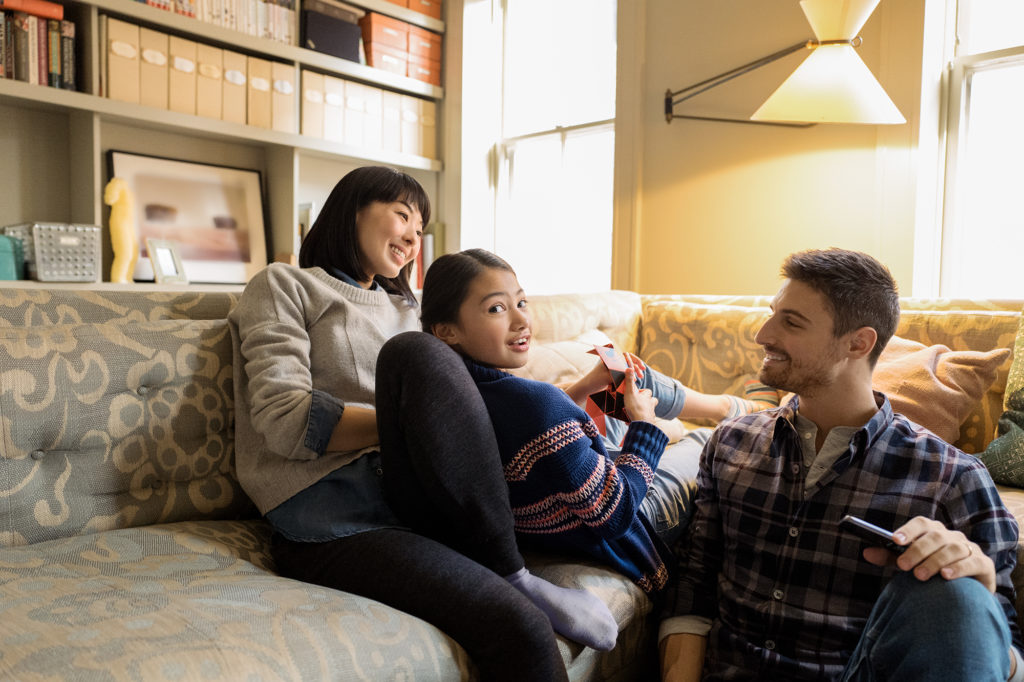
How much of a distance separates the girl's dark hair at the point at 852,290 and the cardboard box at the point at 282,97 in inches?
102

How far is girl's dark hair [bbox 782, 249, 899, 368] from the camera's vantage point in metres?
1.27

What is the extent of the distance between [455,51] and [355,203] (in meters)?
2.58

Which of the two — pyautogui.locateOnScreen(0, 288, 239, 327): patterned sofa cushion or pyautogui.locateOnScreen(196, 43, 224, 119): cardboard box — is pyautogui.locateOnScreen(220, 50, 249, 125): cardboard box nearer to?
pyautogui.locateOnScreen(196, 43, 224, 119): cardboard box

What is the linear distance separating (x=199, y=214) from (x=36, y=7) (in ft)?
2.93

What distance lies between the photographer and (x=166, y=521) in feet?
4.60

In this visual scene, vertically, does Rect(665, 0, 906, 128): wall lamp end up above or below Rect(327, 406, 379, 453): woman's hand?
above

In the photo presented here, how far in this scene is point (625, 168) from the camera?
3.28 metres

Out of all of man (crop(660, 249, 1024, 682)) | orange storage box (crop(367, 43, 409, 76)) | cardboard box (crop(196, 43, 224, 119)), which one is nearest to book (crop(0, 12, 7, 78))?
cardboard box (crop(196, 43, 224, 119))

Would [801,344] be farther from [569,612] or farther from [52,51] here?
[52,51]

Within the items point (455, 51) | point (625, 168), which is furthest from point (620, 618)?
point (455, 51)

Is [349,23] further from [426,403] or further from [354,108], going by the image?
[426,403]

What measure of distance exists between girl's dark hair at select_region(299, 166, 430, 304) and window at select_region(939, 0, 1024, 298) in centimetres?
201

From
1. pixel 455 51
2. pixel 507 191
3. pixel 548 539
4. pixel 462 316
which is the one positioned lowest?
pixel 548 539

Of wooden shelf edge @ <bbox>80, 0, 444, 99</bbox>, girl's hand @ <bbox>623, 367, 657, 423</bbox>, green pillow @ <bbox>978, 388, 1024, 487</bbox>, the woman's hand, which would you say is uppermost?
wooden shelf edge @ <bbox>80, 0, 444, 99</bbox>
